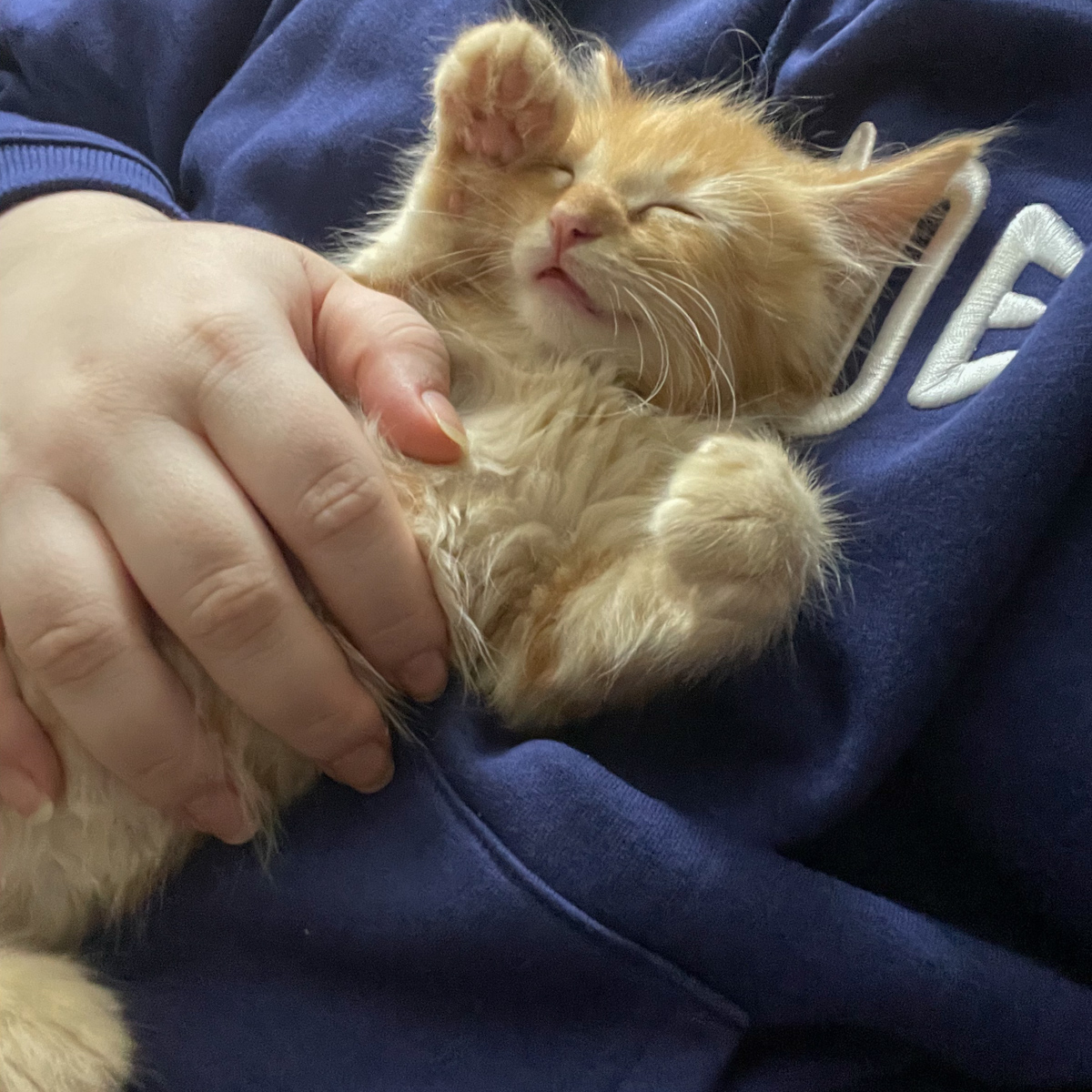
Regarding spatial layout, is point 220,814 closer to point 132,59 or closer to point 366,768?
point 366,768

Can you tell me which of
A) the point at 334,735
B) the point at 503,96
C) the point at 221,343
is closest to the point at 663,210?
the point at 503,96

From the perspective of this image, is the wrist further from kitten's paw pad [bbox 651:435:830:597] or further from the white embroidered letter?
the white embroidered letter

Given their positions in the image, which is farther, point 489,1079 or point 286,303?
point 286,303

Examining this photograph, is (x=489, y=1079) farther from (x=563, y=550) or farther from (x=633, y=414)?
(x=633, y=414)

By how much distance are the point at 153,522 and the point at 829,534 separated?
1.48 feet

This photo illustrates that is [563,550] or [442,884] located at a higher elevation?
[563,550]

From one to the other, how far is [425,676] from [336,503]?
14 cm

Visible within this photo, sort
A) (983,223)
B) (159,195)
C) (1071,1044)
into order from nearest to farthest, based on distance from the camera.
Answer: (1071,1044), (983,223), (159,195)

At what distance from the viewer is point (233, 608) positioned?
0.54 metres

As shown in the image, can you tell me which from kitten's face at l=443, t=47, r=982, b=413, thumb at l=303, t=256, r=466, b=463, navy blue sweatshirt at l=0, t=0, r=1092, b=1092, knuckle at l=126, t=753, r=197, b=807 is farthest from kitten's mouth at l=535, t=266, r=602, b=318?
knuckle at l=126, t=753, r=197, b=807

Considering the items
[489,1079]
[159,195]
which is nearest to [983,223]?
[489,1079]

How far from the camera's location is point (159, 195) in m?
0.92

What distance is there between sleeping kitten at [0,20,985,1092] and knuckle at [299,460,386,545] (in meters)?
0.07

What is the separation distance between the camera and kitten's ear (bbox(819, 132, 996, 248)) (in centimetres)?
64
